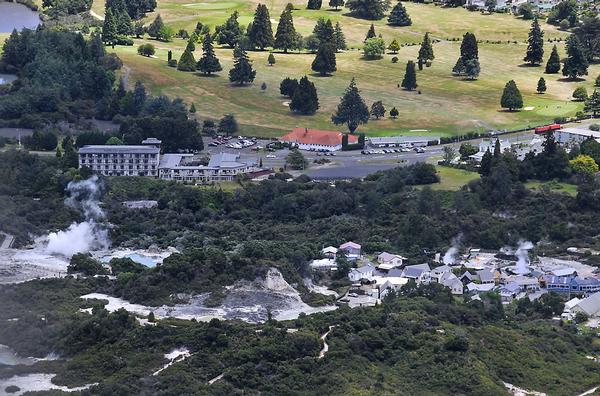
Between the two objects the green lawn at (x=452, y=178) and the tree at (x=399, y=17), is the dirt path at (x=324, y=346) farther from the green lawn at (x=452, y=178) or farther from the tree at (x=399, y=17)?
the tree at (x=399, y=17)

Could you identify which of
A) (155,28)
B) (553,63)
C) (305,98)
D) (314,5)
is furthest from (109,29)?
(553,63)

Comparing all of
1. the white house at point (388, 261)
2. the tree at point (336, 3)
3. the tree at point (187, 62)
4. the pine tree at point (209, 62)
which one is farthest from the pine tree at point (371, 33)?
the white house at point (388, 261)

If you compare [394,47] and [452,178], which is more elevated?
[394,47]

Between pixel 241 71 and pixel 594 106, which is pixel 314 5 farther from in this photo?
pixel 594 106

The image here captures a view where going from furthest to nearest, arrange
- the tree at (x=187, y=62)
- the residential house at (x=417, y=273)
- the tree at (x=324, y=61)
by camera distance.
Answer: the tree at (x=324, y=61)
the tree at (x=187, y=62)
the residential house at (x=417, y=273)

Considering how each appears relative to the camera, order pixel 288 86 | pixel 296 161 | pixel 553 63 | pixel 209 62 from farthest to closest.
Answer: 1. pixel 553 63
2. pixel 209 62
3. pixel 288 86
4. pixel 296 161

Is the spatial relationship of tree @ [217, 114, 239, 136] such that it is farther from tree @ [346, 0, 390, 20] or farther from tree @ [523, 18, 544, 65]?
tree @ [346, 0, 390, 20]
